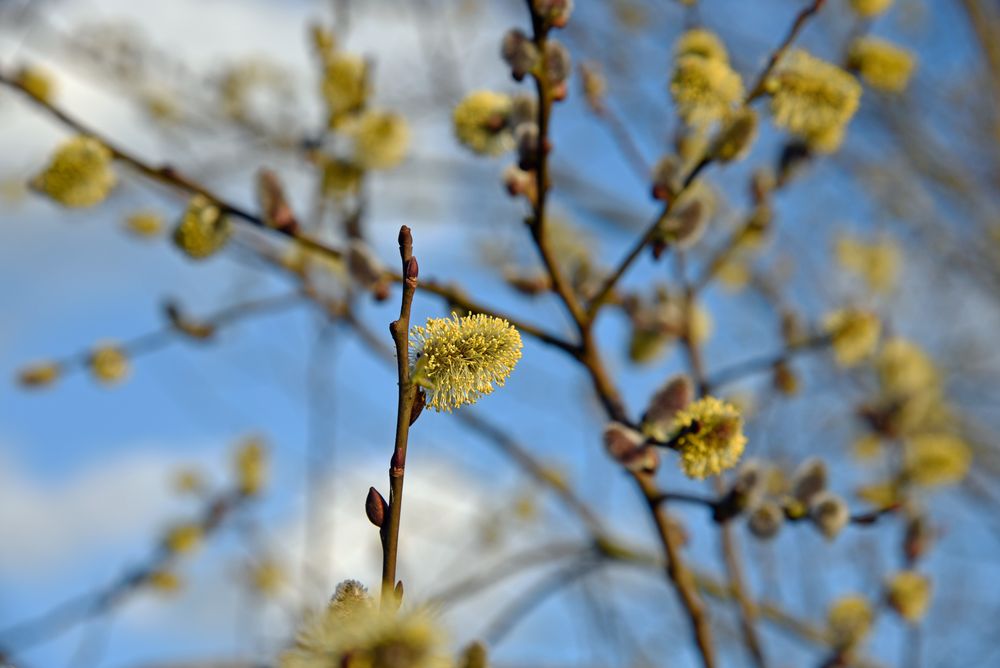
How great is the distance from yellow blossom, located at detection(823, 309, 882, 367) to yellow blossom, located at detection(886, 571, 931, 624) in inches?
15.5

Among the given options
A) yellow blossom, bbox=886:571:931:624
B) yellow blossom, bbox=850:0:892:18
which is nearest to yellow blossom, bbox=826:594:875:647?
yellow blossom, bbox=886:571:931:624

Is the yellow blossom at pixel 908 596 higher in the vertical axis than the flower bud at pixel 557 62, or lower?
lower

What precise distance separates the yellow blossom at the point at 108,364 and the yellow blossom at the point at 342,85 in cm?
60

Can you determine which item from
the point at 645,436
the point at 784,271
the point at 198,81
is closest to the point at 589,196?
the point at 784,271

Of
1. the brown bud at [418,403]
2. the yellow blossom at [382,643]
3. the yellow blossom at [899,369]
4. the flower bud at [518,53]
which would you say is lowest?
the yellow blossom at [382,643]

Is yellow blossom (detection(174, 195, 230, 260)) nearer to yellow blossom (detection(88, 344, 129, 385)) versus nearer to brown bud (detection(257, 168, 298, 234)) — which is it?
brown bud (detection(257, 168, 298, 234))

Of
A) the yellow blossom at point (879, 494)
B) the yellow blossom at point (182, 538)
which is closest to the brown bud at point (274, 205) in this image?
the yellow blossom at point (879, 494)

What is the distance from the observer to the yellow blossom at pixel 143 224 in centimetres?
190

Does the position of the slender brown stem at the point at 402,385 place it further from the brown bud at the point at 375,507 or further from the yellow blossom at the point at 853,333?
the yellow blossom at the point at 853,333

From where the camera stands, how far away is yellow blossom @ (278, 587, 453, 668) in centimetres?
46

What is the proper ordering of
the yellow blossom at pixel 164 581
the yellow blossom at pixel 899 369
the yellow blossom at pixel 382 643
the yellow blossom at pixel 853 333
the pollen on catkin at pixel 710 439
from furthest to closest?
the yellow blossom at pixel 164 581 → the yellow blossom at pixel 899 369 → the yellow blossom at pixel 853 333 → the pollen on catkin at pixel 710 439 → the yellow blossom at pixel 382 643

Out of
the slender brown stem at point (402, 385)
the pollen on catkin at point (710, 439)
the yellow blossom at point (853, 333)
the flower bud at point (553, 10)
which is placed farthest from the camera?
the yellow blossom at point (853, 333)

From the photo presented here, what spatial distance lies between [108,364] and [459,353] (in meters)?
1.16

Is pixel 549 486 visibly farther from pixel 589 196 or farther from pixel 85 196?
pixel 589 196
